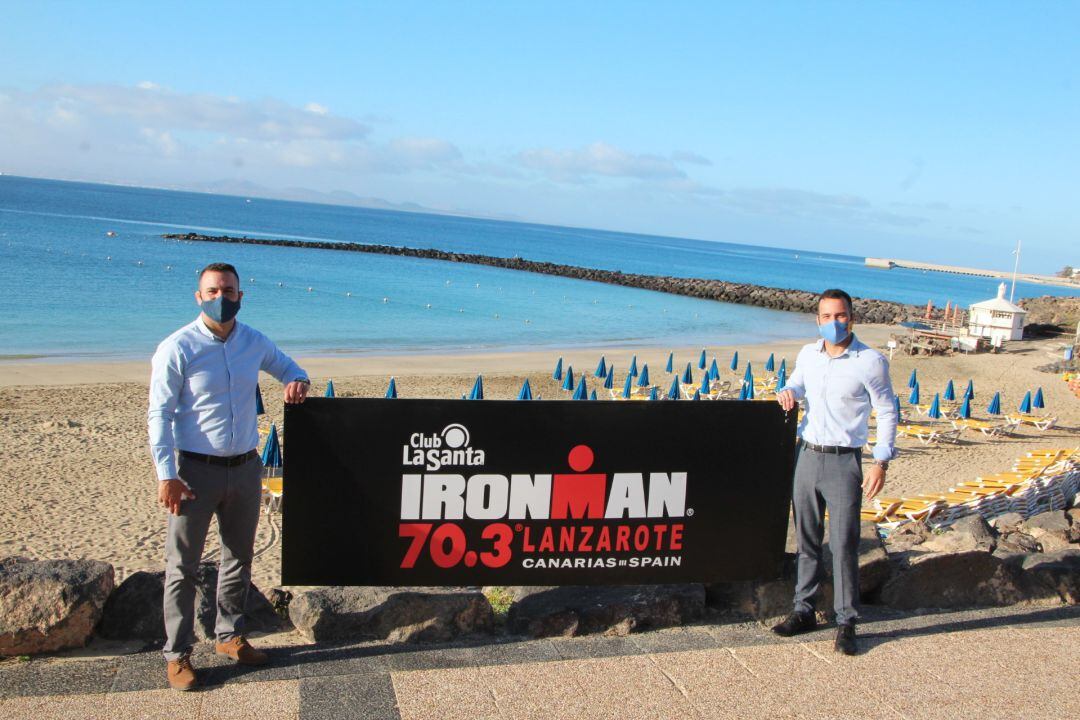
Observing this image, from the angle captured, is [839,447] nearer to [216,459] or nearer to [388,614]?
[388,614]

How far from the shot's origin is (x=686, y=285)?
2859 inches

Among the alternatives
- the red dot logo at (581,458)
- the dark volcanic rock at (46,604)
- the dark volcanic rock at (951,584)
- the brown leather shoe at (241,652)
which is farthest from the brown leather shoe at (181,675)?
the dark volcanic rock at (951,584)

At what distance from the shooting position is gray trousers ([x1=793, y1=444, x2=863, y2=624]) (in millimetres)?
4707

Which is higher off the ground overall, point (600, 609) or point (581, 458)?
point (581, 458)

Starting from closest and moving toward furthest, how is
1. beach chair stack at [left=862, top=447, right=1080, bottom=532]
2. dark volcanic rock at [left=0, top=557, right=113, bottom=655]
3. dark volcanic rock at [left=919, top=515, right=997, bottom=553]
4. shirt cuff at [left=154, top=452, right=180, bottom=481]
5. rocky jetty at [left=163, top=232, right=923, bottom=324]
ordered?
1. shirt cuff at [left=154, top=452, right=180, bottom=481]
2. dark volcanic rock at [left=0, top=557, right=113, bottom=655]
3. dark volcanic rock at [left=919, top=515, right=997, bottom=553]
4. beach chair stack at [left=862, top=447, right=1080, bottom=532]
5. rocky jetty at [left=163, top=232, right=923, bottom=324]

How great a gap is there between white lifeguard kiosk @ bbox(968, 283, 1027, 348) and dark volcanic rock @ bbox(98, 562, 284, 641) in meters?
36.6

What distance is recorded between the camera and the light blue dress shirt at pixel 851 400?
4.69 meters

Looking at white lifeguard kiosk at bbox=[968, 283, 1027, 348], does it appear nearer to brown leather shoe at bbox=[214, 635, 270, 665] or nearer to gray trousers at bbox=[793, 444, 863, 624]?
gray trousers at bbox=[793, 444, 863, 624]

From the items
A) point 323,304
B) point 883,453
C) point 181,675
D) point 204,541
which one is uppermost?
point 883,453

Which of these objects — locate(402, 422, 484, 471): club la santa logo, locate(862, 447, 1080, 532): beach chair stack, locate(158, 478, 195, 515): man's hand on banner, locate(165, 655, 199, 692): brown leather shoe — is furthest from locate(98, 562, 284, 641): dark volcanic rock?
locate(862, 447, 1080, 532): beach chair stack

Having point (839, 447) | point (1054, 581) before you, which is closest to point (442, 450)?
point (839, 447)

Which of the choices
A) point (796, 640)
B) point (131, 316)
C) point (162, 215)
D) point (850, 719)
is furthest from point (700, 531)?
point (162, 215)

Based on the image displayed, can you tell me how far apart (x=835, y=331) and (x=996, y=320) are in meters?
35.9

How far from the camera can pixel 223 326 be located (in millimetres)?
4055
